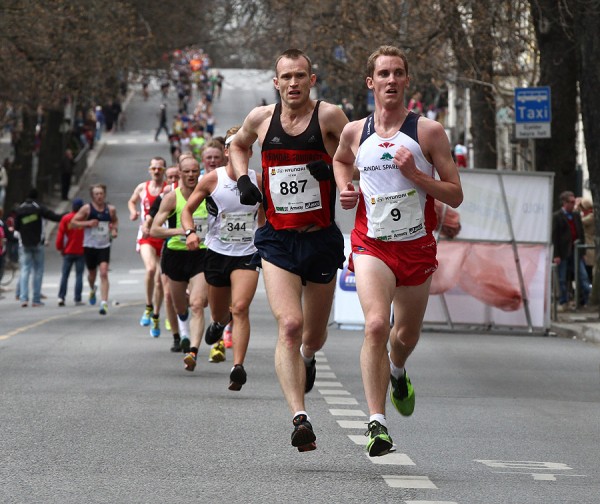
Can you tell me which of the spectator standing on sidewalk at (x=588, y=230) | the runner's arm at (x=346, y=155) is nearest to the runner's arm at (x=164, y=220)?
the runner's arm at (x=346, y=155)

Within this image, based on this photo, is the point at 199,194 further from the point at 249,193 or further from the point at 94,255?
the point at 94,255

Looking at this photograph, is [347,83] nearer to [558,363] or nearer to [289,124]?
[558,363]

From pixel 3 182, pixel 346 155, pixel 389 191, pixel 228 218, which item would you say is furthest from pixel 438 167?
pixel 3 182

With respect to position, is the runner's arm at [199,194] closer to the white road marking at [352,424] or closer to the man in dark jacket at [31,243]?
the white road marking at [352,424]

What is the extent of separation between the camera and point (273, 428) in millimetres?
10820

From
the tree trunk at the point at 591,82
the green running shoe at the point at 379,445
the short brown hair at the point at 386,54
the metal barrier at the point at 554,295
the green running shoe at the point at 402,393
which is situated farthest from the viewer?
→ the metal barrier at the point at 554,295

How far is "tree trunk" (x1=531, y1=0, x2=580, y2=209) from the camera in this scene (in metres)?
27.9

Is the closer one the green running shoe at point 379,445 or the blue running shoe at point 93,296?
the green running shoe at point 379,445

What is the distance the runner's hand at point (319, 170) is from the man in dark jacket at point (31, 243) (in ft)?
70.0

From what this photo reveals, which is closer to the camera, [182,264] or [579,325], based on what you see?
[182,264]

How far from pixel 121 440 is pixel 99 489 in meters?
2.02

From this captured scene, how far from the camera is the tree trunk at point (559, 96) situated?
2794 cm

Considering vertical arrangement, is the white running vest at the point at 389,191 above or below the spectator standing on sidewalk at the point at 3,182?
above

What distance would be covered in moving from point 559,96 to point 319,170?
1947 centimetres
